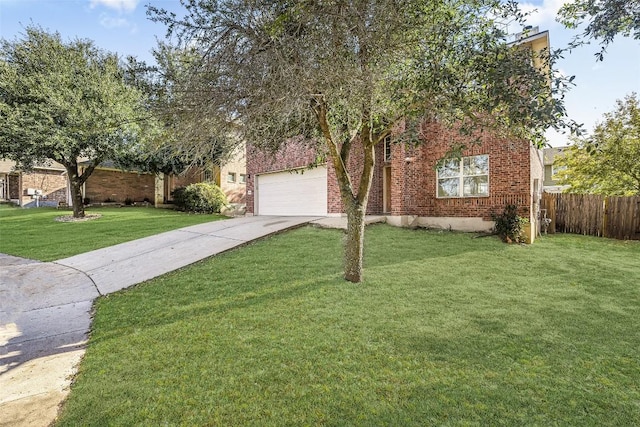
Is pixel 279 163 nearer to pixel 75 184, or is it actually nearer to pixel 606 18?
pixel 75 184

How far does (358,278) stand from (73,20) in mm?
8712

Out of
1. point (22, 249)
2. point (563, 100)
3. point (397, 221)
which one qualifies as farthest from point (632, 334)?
point (22, 249)

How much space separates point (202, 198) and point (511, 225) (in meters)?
16.6

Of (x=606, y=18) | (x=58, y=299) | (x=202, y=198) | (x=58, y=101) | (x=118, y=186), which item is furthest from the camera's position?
(x=118, y=186)

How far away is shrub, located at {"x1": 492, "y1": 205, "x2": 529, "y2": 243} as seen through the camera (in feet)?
31.9

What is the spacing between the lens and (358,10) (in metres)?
4.39

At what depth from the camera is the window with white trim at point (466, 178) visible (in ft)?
36.8

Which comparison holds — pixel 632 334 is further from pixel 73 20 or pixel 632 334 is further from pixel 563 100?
pixel 73 20

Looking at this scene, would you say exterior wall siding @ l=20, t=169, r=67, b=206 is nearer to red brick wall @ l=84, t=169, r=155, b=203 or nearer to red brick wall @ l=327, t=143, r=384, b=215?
red brick wall @ l=84, t=169, r=155, b=203

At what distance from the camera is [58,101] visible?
43.0ft

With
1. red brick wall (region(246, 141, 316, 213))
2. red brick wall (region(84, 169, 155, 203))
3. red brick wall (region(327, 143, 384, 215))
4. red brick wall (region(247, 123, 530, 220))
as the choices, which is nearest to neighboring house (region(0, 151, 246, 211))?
red brick wall (region(84, 169, 155, 203))

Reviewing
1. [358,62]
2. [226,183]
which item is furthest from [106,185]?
[358,62]

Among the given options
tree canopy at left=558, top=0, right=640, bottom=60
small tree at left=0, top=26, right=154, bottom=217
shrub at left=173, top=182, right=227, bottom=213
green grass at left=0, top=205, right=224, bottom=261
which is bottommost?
green grass at left=0, top=205, right=224, bottom=261

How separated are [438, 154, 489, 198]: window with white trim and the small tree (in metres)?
12.0
